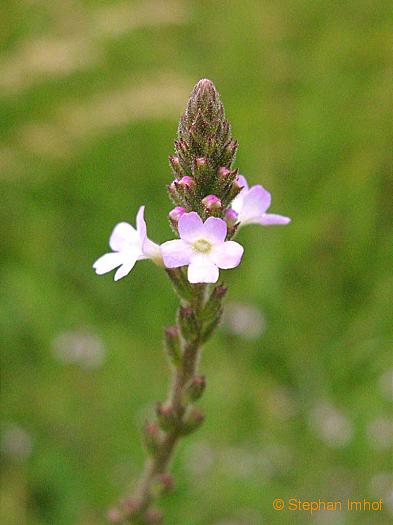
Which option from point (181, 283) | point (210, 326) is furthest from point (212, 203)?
point (210, 326)

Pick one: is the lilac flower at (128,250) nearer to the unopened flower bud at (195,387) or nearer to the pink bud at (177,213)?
the pink bud at (177,213)

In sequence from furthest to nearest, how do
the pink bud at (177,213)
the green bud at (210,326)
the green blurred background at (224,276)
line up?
the green blurred background at (224,276)
the green bud at (210,326)
the pink bud at (177,213)

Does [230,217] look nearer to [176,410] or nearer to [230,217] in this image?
[230,217]

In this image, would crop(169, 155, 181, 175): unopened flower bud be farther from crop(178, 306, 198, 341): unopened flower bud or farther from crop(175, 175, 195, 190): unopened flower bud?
crop(178, 306, 198, 341): unopened flower bud

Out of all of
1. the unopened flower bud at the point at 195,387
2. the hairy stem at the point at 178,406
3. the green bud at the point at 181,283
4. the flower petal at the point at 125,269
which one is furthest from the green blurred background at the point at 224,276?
the flower petal at the point at 125,269

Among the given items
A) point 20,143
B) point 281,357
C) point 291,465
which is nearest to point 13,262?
point 20,143

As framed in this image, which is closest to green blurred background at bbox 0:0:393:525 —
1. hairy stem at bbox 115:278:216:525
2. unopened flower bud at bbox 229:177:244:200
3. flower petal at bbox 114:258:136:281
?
hairy stem at bbox 115:278:216:525
